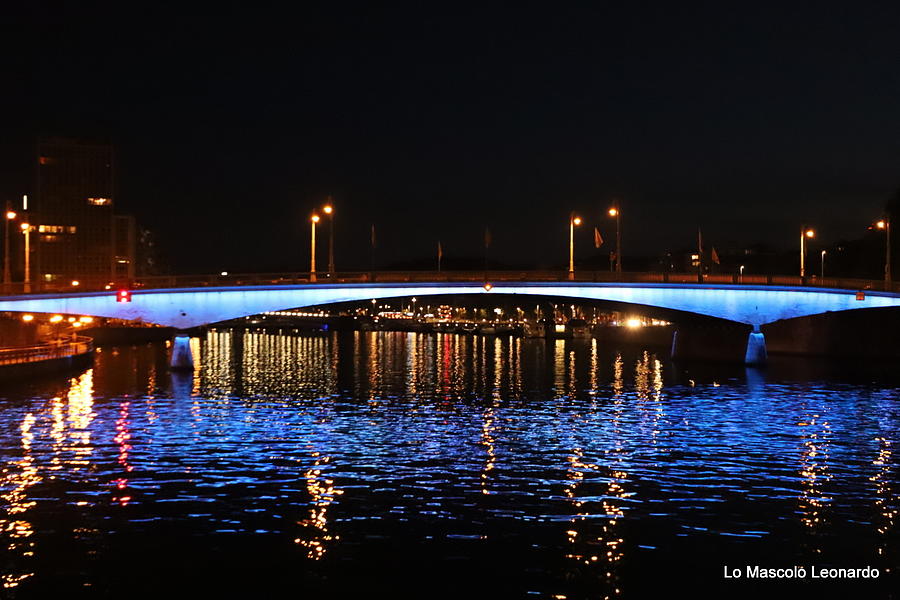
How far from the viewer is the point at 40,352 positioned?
279 feet

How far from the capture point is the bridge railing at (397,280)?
87.2 meters

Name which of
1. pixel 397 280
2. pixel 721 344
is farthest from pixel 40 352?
pixel 721 344

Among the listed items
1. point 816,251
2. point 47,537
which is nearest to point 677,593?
point 47,537

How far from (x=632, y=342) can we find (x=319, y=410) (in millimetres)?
105094

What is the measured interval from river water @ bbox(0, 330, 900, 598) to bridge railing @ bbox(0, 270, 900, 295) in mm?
19215

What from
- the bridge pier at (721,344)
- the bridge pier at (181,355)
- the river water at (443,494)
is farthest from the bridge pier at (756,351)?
the bridge pier at (181,355)

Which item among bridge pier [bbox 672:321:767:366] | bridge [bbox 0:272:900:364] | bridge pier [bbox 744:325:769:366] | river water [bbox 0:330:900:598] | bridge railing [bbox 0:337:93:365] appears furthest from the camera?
bridge pier [bbox 672:321:767:366]

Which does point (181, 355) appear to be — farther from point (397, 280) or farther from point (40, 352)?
point (397, 280)

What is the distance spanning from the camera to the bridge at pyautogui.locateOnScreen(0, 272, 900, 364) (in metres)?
86.2

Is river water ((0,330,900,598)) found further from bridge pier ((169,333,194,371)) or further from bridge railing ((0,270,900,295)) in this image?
bridge pier ((169,333,194,371))

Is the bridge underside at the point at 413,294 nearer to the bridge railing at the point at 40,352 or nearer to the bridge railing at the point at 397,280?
the bridge railing at the point at 397,280

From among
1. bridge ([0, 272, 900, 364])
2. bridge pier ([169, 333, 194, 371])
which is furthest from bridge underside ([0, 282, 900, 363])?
bridge pier ([169, 333, 194, 371])

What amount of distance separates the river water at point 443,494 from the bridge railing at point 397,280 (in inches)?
757

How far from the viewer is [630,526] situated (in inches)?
1131
